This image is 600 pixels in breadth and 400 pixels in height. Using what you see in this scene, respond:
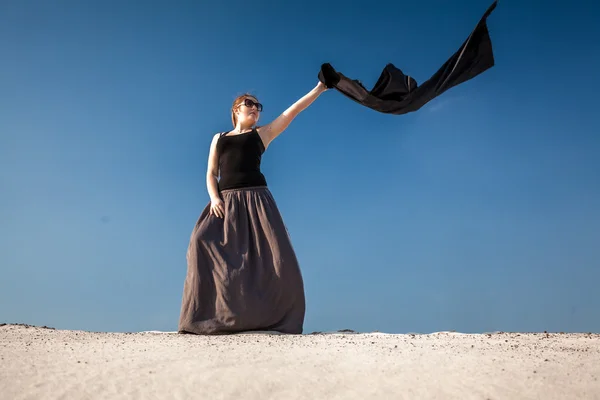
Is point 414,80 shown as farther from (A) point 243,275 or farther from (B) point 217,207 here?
(A) point 243,275

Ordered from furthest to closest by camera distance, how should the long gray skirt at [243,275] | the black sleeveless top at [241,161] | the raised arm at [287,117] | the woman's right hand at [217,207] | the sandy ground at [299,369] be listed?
the raised arm at [287,117] < the black sleeveless top at [241,161] < the woman's right hand at [217,207] < the long gray skirt at [243,275] < the sandy ground at [299,369]

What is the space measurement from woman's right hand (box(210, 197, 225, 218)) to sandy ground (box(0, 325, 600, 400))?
5.82 feet

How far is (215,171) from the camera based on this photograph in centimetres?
632

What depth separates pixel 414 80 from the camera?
6160 mm

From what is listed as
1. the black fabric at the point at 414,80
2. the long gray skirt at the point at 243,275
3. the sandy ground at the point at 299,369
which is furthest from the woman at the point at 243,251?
the sandy ground at the point at 299,369

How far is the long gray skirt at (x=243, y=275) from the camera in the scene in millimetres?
5418

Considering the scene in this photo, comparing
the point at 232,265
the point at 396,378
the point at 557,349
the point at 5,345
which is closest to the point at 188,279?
the point at 232,265

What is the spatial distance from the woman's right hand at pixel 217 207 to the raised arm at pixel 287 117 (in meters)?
0.88

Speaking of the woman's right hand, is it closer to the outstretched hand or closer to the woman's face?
the woman's face

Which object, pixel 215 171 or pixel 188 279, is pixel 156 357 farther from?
pixel 215 171

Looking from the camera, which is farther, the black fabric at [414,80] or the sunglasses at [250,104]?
the sunglasses at [250,104]

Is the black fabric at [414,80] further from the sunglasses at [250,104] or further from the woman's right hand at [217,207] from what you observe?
the woman's right hand at [217,207]

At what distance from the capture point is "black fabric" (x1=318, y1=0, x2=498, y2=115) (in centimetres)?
598

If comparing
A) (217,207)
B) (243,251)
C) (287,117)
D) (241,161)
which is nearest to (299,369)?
(243,251)
